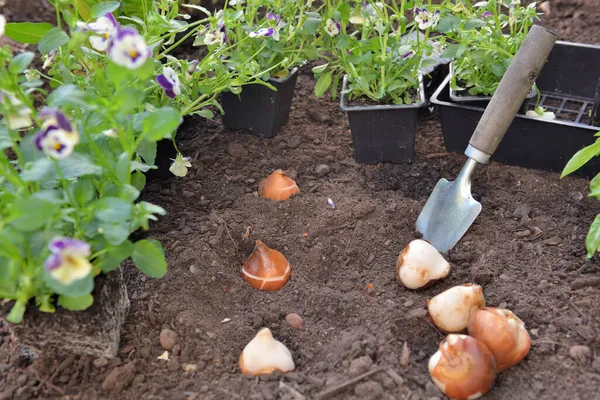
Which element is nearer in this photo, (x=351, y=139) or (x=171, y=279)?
(x=171, y=279)

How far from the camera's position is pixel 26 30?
142 cm

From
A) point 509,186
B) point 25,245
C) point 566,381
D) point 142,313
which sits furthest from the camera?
point 509,186

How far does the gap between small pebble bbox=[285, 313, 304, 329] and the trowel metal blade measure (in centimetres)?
41

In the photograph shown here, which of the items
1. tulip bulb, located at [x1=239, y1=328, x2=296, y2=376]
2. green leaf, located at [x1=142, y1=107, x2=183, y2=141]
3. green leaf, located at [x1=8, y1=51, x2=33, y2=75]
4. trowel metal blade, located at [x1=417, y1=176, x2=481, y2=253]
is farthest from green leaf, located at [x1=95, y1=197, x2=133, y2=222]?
trowel metal blade, located at [x1=417, y1=176, x2=481, y2=253]

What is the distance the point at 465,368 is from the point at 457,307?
0.53 feet

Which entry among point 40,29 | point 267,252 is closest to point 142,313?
point 267,252

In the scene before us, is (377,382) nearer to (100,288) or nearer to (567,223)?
(100,288)

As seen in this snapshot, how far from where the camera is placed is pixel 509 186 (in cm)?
175

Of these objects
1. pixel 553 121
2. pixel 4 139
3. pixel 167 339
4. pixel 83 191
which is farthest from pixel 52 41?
pixel 553 121

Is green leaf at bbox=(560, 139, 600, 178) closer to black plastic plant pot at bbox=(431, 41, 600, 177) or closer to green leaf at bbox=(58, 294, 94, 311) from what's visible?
black plastic plant pot at bbox=(431, 41, 600, 177)

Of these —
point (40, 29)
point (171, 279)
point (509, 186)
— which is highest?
point (40, 29)

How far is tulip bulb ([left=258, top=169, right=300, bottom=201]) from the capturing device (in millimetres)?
1734

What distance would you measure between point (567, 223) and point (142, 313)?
3.38 feet

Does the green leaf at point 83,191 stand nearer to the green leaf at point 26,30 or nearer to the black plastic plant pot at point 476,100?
the green leaf at point 26,30
